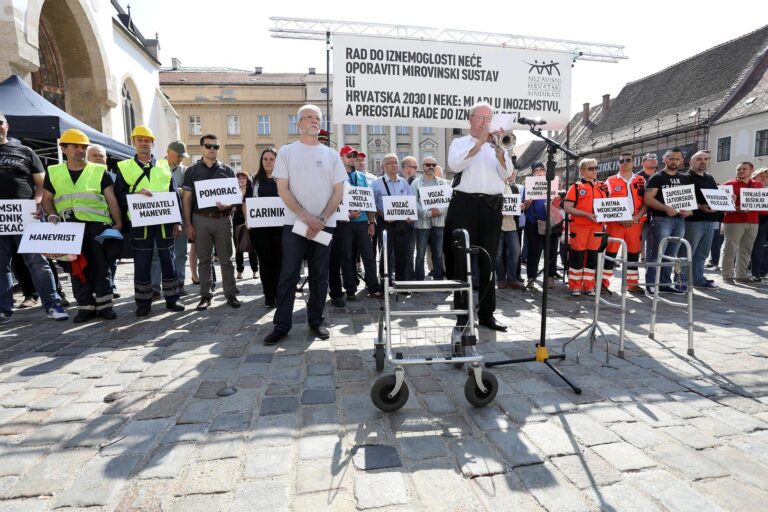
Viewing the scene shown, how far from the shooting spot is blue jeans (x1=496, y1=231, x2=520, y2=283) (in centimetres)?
729

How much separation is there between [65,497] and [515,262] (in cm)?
672

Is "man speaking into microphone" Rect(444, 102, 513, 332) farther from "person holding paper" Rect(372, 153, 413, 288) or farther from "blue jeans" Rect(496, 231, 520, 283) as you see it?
"blue jeans" Rect(496, 231, 520, 283)

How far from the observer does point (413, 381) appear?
3.36m

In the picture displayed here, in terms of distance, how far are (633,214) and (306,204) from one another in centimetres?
540

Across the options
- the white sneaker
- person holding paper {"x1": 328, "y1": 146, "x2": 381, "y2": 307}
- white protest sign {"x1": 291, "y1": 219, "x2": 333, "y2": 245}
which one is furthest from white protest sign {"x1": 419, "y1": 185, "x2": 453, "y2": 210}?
the white sneaker

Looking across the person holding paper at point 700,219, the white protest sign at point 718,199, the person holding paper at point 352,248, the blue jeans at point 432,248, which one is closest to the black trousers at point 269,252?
the person holding paper at point 352,248

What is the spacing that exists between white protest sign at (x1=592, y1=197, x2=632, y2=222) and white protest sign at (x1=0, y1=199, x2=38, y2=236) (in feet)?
25.1

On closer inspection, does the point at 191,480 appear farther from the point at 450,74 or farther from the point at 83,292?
the point at 450,74

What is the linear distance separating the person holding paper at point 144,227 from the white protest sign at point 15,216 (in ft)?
3.23

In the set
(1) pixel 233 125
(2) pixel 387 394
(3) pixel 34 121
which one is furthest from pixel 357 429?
(1) pixel 233 125

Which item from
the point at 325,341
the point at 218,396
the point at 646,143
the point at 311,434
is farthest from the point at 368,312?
the point at 646,143

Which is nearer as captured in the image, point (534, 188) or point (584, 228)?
point (584, 228)

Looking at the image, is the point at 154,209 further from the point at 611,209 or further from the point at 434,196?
the point at 611,209

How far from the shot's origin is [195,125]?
47875 millimetres
